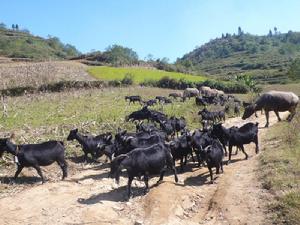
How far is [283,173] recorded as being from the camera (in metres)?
14.7

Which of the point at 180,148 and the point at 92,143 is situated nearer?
the point at 180,148

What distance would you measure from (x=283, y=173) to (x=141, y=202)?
4.43 meters

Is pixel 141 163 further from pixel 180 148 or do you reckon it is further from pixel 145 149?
pixel 180 148

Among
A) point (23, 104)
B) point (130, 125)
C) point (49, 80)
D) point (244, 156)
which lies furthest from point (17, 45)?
point (244, 156)

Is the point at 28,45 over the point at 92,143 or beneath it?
over

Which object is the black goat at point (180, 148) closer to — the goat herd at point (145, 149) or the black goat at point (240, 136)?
the goat herd at point (145, 149)

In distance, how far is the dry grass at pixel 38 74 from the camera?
174 ft

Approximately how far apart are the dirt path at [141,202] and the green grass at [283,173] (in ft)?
1.30

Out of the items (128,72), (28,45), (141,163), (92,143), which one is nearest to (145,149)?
(141,163)

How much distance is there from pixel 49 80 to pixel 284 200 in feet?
148

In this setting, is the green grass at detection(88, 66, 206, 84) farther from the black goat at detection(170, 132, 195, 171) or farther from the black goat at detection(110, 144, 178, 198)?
the black goat at detection(110, 144, 178, 198)

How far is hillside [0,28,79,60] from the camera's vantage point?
4737 inches

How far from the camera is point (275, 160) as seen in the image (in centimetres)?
1628

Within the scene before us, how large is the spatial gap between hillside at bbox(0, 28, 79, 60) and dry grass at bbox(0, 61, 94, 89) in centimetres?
5104
